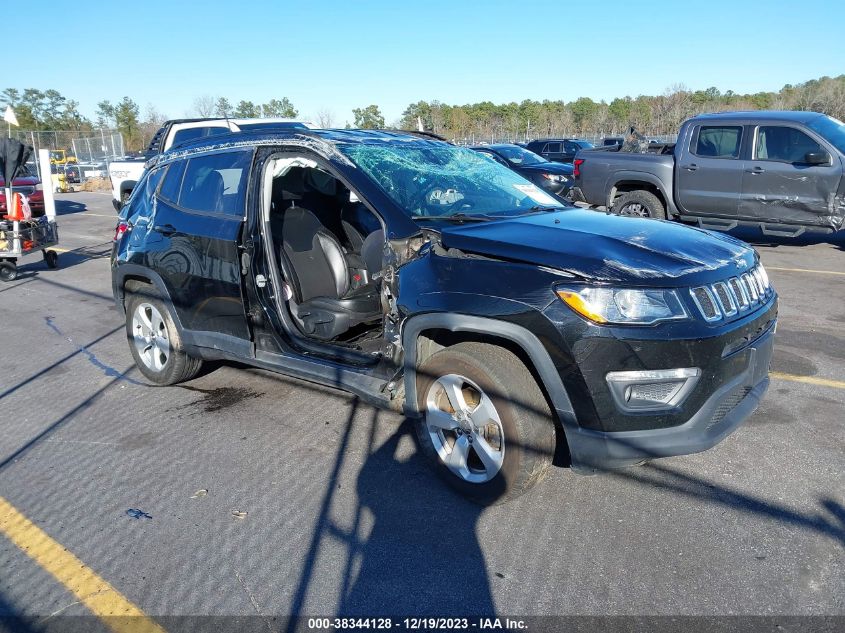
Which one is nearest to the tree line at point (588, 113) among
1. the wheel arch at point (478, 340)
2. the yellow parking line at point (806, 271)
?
the yellow parking line at point (806, 271)

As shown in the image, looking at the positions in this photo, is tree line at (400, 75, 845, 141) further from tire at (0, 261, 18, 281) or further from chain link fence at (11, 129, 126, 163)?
tire at (0, 261, 18, 281)

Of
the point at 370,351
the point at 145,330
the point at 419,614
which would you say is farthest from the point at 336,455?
the point at 145,330

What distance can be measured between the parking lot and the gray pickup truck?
210 inches

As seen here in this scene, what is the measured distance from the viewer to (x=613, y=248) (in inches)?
124

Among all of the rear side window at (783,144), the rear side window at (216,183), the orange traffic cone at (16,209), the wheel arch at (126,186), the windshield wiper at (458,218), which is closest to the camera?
the windshield wiper at (458,218)

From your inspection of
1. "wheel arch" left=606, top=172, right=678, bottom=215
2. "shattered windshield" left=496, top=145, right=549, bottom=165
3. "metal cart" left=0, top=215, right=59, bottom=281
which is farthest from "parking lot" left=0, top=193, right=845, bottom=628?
"shattered windshield" left=496, top=145, right=549, bottom=165

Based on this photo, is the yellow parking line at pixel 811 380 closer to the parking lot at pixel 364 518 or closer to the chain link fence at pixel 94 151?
the parking lot at pixel 364 518

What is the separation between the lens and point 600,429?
2.93 meters

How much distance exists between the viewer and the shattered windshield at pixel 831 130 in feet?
30.6

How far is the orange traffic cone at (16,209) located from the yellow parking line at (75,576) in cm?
760

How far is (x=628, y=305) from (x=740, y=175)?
836cm

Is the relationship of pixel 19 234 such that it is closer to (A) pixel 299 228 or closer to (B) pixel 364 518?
(A) pixel 299 228

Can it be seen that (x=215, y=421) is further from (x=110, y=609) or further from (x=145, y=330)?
(x=110, y=609)

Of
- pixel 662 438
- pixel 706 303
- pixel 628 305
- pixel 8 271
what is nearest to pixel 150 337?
pixel 628 305
